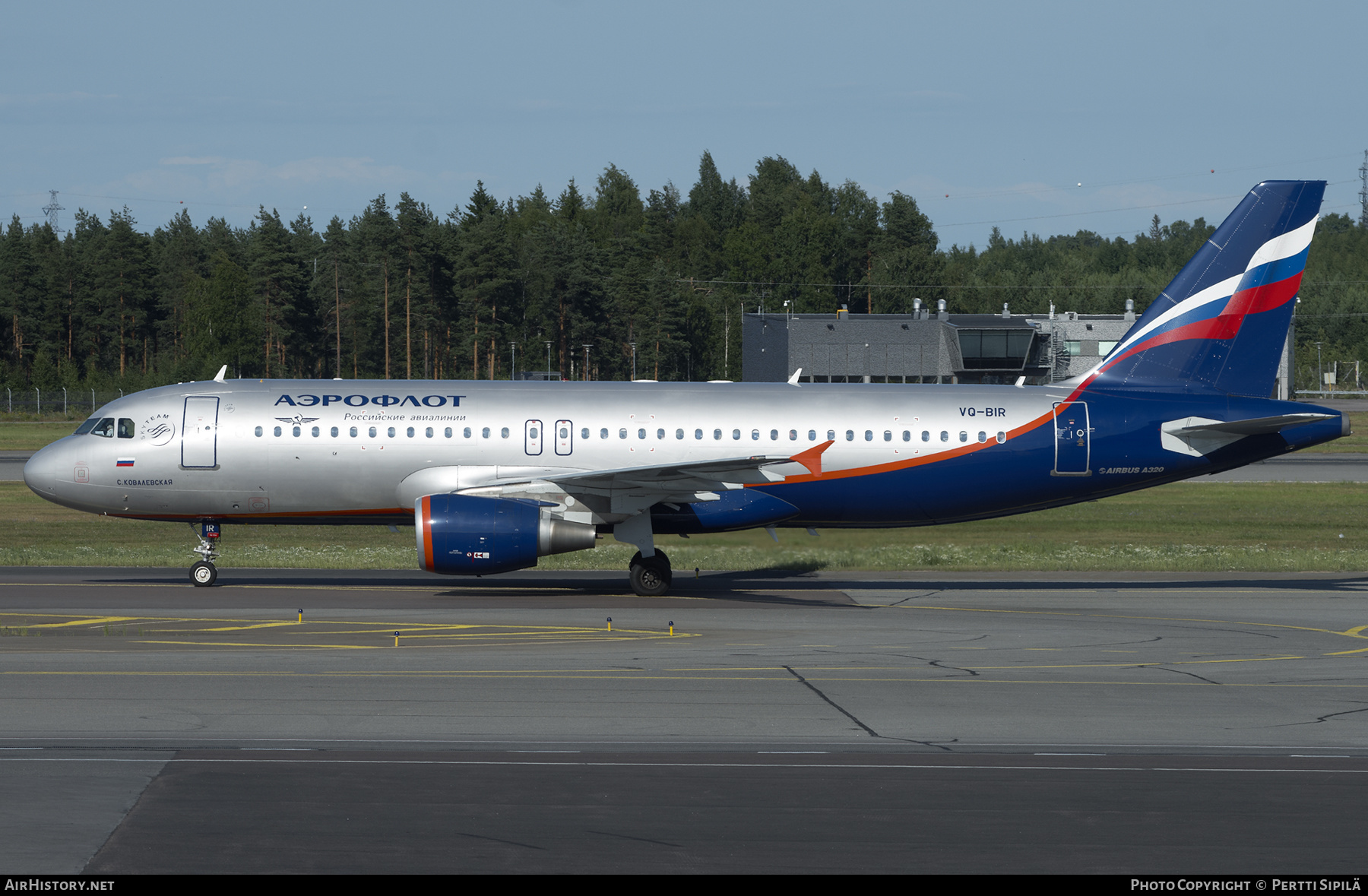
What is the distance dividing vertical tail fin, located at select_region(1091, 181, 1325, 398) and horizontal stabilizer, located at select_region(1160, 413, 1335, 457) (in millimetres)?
1291

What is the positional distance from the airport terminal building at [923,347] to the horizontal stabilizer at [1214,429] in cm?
7510

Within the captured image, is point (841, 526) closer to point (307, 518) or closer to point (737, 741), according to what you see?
point (307, 518)

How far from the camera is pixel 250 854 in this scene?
9828 mm

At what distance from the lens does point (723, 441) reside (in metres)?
27.0

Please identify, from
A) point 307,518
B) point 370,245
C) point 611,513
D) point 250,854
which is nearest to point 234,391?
point 307,518

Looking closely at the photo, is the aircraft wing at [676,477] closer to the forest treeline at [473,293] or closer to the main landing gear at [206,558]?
the main landing gear at [206,558]

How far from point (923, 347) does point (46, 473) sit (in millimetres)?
86693

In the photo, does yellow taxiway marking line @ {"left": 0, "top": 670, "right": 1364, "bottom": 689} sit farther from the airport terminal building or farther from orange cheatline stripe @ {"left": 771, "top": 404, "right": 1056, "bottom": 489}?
the airport terminal building

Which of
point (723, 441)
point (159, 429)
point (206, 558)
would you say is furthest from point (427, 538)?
point (159, 429)

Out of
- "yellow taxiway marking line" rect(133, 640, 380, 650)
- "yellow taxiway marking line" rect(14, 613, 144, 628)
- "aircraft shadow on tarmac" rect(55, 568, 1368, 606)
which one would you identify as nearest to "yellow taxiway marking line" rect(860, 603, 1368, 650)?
"aircraft shadow on tarmac" rect(55, 568, 1368, 606)

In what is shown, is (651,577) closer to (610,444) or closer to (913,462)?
(610,444)

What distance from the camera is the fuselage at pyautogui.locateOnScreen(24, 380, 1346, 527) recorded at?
26312mm

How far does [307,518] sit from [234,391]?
312 centimetres

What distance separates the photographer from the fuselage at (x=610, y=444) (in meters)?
26.3
